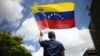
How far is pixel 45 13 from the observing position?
9852 millimetres

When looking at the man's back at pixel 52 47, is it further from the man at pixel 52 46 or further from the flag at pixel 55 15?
the flag at pixel 55 15

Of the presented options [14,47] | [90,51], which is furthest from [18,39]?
[90,51]

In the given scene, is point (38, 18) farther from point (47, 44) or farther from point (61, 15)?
point (47, 44)

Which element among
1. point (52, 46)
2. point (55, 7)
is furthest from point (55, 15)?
point (52, 46)

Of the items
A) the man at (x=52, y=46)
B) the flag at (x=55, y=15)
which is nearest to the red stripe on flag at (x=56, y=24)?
the flag at (x=55, y=15)

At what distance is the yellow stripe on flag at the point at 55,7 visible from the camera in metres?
9.83

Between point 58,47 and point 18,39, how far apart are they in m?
55.8

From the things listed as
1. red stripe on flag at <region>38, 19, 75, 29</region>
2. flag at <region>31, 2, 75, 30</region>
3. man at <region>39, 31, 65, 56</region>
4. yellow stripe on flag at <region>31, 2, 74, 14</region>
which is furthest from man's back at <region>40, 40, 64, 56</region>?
yellow stripe on flag at <region>31, 2, 74, 14</region>

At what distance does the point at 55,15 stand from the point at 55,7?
0.91ft

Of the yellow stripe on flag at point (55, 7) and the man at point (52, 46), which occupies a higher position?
the yellow stripe on flag at point (55, 7)

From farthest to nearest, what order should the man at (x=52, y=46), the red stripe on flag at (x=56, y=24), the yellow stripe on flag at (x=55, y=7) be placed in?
the yellow stripe on flag at (x=55, y=7), the red stripe on flag at (x=56, y=24), the man at (x=52, y=46)

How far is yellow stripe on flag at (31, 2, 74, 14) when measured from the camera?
9828 mm

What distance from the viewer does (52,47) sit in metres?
8.32

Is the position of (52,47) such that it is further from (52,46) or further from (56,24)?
(56,24)
